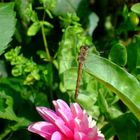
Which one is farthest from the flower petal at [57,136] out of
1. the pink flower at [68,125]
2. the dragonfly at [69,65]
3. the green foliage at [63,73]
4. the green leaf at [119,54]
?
the green leaf at [119,54]

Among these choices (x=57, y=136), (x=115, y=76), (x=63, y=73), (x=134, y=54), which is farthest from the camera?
(x=134, y=54)

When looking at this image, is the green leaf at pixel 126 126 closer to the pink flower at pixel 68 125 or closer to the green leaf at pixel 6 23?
the pink flower at pixel 68 125

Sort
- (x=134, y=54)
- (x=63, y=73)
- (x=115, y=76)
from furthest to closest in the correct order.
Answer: (x=134, y=54) < (x=63, y=73) < (x=115, y=76)

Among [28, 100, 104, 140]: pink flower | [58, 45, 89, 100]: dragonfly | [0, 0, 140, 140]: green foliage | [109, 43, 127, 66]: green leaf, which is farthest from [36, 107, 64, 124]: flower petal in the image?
[109, 43, 127, 66]: green leaf

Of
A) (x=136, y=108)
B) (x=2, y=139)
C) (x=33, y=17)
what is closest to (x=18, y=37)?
(x=33, y=17)

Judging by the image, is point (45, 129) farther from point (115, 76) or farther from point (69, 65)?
point (69, 65)

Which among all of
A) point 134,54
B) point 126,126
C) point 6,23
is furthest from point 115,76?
point 6,23

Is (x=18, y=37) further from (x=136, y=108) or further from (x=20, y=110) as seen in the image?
(x=136, y=108)
